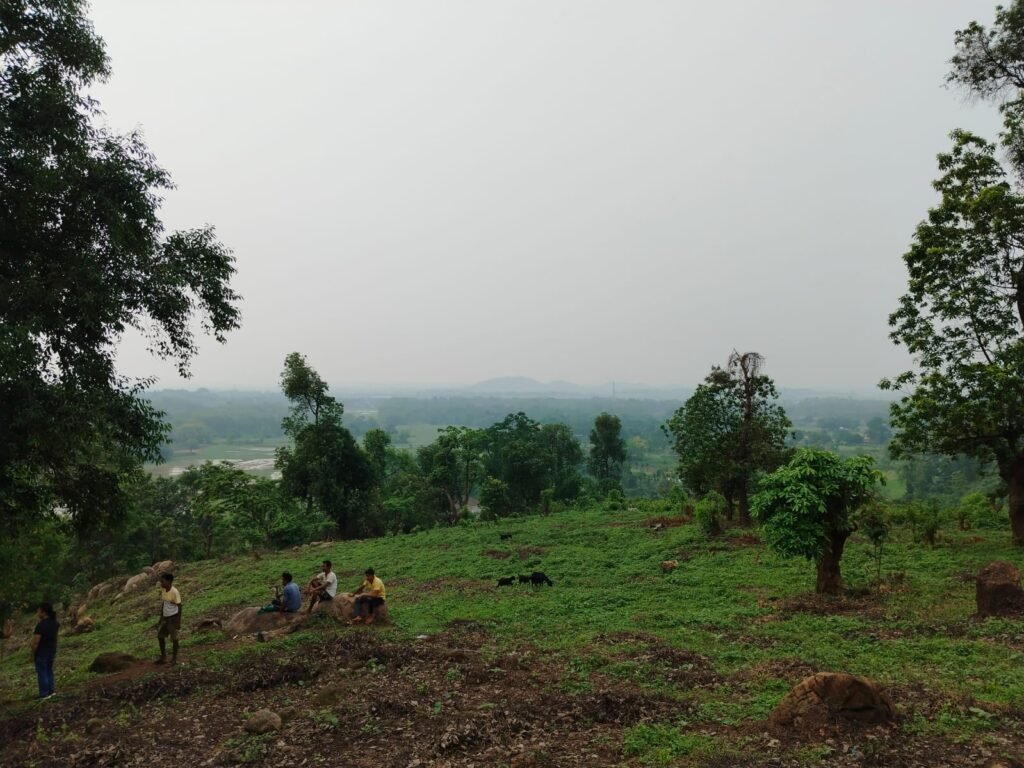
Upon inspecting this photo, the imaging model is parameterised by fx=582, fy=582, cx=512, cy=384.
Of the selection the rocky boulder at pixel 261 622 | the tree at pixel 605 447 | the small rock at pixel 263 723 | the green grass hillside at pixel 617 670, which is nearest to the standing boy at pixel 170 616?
the green grass hillside at pixel 617 670

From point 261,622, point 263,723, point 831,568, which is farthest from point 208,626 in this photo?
point 831,568

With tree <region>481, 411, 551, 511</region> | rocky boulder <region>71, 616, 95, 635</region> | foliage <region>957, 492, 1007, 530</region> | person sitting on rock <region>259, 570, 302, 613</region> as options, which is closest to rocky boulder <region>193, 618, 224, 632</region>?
person sitting on rock <region>259, 570, 302, 613</region>

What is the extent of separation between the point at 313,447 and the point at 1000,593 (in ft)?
103

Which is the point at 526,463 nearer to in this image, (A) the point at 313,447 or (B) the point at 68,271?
(A) the point at 313,447

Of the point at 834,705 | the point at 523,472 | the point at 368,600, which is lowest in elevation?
the point at 523,472

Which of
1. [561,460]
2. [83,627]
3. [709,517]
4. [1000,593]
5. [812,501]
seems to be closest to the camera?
[1000,593]

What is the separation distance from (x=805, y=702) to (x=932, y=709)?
161cm

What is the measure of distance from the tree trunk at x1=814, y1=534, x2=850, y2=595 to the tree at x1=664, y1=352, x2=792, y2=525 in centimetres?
1006

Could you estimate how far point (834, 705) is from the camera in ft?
22.5

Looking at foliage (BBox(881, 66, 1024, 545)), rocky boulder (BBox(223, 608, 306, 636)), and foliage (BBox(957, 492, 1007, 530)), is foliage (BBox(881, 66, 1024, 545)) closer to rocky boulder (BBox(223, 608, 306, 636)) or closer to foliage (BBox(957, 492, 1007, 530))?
foliage (BBox(957, 492, 1007, 530))

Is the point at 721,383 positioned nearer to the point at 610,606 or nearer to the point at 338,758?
the point at 610,606

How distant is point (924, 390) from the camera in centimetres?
1755

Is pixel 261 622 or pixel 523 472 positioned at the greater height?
pixel 261 622

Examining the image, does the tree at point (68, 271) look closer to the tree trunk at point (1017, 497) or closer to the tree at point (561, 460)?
the tree trunk at point (1017, 497)
